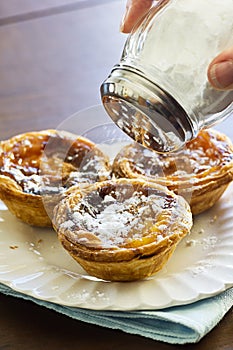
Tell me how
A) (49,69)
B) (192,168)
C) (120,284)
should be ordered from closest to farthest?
(120,284) < (192,168) < (49,69)

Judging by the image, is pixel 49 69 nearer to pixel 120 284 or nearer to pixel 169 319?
pixel 120 284

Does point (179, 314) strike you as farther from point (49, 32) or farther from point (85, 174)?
point (49, 32)

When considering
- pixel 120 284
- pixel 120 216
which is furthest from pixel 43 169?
pixel 120 284

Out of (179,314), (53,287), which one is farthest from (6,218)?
(179,314)

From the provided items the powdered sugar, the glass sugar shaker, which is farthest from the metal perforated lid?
the powdered sugar

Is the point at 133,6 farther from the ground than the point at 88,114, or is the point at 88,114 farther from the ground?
the point at 133,6

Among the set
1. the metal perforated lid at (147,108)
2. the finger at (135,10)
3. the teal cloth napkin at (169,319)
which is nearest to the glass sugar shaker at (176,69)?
the metal perforated lid at (147,108)

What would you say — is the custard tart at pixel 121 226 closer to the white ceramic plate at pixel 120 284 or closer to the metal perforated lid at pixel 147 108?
the white ceramic plate at pixel 120 284
